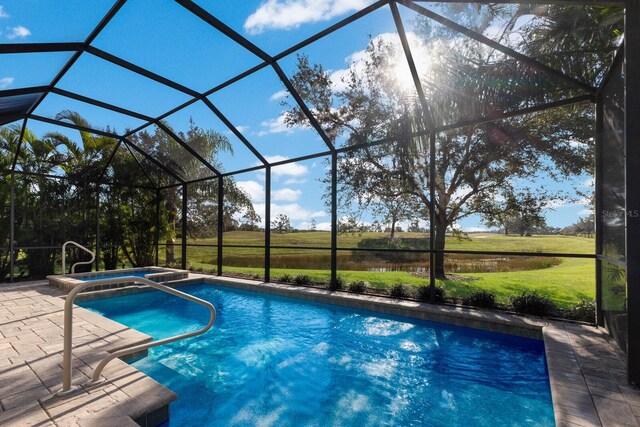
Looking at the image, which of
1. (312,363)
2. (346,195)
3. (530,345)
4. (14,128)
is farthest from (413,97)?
(14,128)

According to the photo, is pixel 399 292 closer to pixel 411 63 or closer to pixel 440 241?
pixel 440 241

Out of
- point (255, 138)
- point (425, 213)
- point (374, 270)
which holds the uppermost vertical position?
point (255, 138)

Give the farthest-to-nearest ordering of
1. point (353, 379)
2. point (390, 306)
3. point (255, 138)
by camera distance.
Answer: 1. point (255, 138)
2. point (390, 306)
3. point (353, 379)

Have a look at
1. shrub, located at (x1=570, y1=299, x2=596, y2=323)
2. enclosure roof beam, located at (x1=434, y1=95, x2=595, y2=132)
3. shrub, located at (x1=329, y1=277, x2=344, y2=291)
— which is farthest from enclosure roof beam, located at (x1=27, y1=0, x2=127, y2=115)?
shrub, located at (x1=570, y1=299, x2=596, y2=323)

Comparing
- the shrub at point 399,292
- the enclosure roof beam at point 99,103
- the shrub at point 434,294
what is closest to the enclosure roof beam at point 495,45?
the shrub at point 434,294

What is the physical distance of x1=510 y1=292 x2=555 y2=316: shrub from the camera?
497 centimetres

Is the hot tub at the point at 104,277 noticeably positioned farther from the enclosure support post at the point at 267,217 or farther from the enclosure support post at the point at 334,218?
the enclosure support post at the point at 334,218

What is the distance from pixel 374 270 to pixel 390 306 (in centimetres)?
692

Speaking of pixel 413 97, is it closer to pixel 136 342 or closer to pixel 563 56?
pixel 563 56

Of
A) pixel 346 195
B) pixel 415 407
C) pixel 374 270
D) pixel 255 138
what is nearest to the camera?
pixel 415 407

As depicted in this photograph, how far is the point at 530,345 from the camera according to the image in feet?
14.5

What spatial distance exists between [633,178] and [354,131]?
6491mm

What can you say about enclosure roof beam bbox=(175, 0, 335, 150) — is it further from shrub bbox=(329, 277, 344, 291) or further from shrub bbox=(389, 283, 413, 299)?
shrub bbox=(389, 283, 413, 299)

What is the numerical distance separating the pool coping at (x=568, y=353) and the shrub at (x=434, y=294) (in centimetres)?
25
